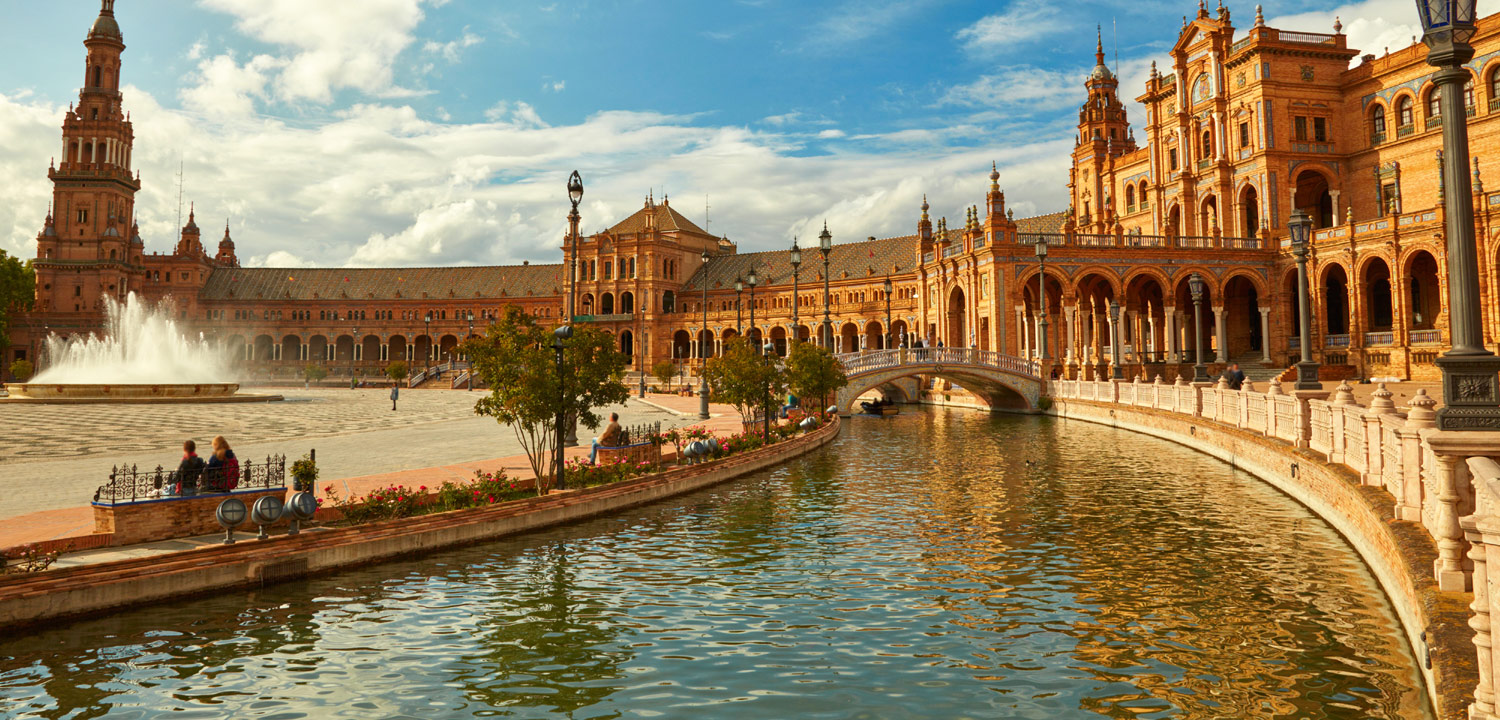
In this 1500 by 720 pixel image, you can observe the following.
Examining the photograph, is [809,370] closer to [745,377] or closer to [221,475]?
[745,377]

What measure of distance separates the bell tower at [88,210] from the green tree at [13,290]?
2.93 m

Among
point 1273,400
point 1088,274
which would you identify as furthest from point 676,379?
point 1273,400

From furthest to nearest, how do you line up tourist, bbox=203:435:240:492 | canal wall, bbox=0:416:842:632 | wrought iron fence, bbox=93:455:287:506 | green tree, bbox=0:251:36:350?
green tree, bbox=0:251:36:350 → tourist, bbox=203:435:240:492 → wrought iron fence, bbox=93:455:287:506 → canal wall, bbox=0:416:842:632

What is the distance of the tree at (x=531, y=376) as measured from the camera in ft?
52.5

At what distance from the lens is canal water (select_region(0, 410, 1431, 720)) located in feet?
24.8

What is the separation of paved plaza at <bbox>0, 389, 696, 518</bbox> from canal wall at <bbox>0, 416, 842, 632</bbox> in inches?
196

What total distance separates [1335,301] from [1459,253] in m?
48.6

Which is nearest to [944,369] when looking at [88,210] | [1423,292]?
[1423,292]

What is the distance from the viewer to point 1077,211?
71688mm

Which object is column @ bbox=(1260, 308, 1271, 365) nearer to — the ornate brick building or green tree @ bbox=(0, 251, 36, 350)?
the ornate brick building

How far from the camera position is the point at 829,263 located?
326 ft

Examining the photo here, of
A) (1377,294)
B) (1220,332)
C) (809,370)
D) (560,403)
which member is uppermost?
(1377,294)

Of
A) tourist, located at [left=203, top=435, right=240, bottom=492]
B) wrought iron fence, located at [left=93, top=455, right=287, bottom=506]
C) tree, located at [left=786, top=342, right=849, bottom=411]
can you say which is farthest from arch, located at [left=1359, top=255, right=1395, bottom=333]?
tourist, located at [left=203, top=435, right=240, bottom=492]

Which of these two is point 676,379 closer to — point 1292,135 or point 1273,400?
point 1292,135
